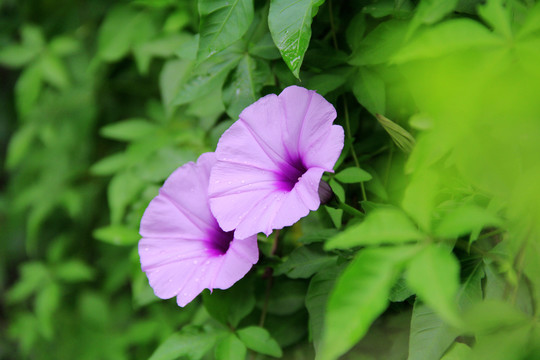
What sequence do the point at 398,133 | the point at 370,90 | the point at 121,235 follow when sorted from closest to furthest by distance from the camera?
the point at 398,133 < the point at 370,90 < the point at 121,235

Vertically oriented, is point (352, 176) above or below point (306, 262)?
above

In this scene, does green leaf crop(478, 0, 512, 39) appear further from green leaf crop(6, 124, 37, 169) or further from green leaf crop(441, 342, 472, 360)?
green leaf crop(6, 124, 37, 169)

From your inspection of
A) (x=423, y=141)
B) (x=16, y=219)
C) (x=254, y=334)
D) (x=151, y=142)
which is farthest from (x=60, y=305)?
(x=423, y=141)

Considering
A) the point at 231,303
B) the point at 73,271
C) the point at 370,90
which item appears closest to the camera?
the point at 370,90

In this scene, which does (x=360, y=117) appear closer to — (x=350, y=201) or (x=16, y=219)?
(x=350, y=201)

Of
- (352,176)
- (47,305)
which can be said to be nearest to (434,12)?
(352,176)

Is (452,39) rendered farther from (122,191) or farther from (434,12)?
(122,191)

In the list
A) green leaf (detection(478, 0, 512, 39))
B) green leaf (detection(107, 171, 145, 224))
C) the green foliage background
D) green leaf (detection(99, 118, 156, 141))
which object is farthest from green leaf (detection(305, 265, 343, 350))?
green leaf (detection(99, 118, 156, 141))
